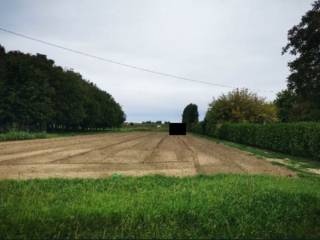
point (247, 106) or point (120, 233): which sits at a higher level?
point (247, 106)

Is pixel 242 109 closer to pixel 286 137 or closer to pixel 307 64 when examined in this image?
pixel 307 64

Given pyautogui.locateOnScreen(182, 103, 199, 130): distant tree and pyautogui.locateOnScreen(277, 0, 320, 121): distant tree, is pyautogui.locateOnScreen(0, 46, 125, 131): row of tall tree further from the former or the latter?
pyautogui.locateOnScreen(182, 103, 199, 130): distant tree

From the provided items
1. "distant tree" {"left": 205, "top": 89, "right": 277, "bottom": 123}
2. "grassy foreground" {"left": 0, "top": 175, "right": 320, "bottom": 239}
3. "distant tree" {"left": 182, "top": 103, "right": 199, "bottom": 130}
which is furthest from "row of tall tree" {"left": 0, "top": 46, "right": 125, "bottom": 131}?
"distant tree" {"left": 182, "top": 103, "right": 199, "bottom": 130}

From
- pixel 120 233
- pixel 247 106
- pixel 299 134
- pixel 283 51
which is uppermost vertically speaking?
pixel 283 51

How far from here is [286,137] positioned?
1013 inches

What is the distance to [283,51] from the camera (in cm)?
4712

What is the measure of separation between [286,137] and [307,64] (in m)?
22.0

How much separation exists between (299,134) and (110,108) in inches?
3620

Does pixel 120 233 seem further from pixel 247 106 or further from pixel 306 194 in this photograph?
pixel 247 106

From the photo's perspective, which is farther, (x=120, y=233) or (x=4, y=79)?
(x=4, y=79)

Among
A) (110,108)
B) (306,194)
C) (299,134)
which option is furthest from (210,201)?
(110,108)

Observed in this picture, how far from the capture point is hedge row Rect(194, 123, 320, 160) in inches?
835

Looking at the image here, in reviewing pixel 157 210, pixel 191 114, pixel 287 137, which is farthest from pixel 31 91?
pixel 191 114

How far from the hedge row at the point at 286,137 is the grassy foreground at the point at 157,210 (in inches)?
460
